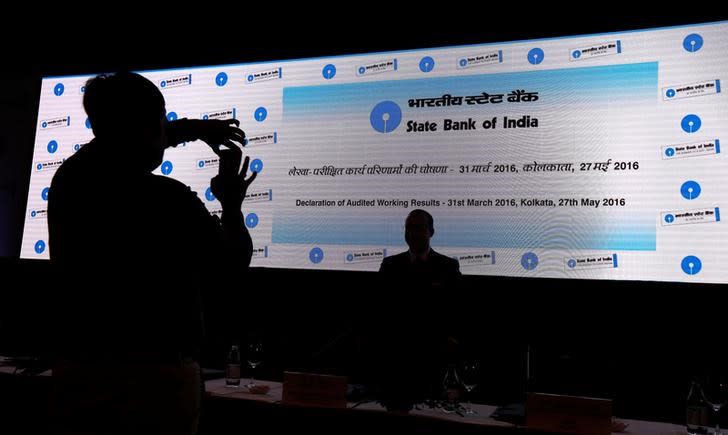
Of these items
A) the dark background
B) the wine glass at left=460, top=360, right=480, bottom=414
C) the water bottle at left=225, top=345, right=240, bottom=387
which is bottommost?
the water bottle at left=225, top=345, right=240, bottom=387

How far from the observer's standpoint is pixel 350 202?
350 centimetres

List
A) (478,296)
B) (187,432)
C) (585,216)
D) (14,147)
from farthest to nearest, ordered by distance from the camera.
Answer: (14,147) → (478,296) → (585,216) → (187,432)

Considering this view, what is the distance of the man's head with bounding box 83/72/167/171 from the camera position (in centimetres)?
138

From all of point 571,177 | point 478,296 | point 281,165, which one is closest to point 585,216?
point 571,177

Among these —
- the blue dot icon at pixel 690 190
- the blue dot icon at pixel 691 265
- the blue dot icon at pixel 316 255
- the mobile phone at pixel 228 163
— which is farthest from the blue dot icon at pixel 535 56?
the mobile phone at pixel 228 163

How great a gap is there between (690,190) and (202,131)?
2430 mm

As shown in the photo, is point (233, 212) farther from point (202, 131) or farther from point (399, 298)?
point (399, 298)

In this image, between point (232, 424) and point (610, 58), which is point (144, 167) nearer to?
point (232, 424)

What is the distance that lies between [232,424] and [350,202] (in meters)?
1.89

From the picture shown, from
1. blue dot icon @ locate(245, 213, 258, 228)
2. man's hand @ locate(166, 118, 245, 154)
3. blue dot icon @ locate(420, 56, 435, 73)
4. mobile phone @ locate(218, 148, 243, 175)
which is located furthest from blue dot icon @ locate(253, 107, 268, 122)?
mobile phone @ locate(218, 148, 243, 175)

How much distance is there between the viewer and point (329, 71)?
143 inches

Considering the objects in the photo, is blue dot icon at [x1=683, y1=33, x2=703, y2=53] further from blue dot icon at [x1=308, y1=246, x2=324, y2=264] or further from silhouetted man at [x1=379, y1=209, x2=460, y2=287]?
blue dot icon at [x1=308, y1=246, x2=324, y2=264]

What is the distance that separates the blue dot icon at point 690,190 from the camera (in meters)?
2.91

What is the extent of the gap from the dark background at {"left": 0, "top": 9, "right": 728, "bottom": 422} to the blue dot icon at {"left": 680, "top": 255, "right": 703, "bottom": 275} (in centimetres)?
9
